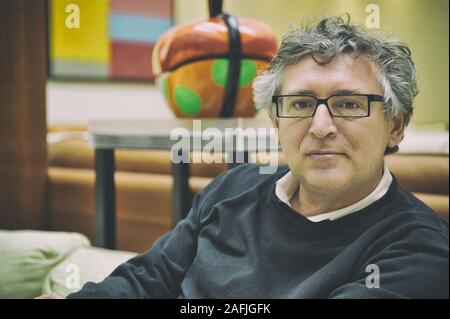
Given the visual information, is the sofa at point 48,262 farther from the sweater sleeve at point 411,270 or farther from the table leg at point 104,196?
the sweater sleeve at point 411,270

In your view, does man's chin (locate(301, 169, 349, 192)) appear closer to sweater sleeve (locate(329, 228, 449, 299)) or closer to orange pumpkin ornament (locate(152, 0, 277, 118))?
sweater sleeve (locate(329, 228, 449, 299))

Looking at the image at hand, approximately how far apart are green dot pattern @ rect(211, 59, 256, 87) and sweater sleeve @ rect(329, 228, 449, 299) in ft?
1.32

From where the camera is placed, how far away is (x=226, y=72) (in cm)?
101

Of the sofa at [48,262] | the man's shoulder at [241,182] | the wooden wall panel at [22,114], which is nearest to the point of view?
the man's shoulder at [241,182]

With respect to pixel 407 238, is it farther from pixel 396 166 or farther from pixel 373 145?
pixel 396 166

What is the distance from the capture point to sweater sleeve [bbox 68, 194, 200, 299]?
0.87 metres

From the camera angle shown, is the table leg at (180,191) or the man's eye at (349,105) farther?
the table leg at (180,191)

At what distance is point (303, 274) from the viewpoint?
29.1 inches

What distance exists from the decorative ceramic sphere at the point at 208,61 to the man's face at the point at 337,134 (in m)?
0.25

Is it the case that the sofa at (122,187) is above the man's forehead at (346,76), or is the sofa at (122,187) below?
below

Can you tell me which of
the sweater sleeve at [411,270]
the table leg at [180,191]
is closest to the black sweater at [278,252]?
the sweater sleeve at [411,270]

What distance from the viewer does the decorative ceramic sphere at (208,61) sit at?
100 centimetres
